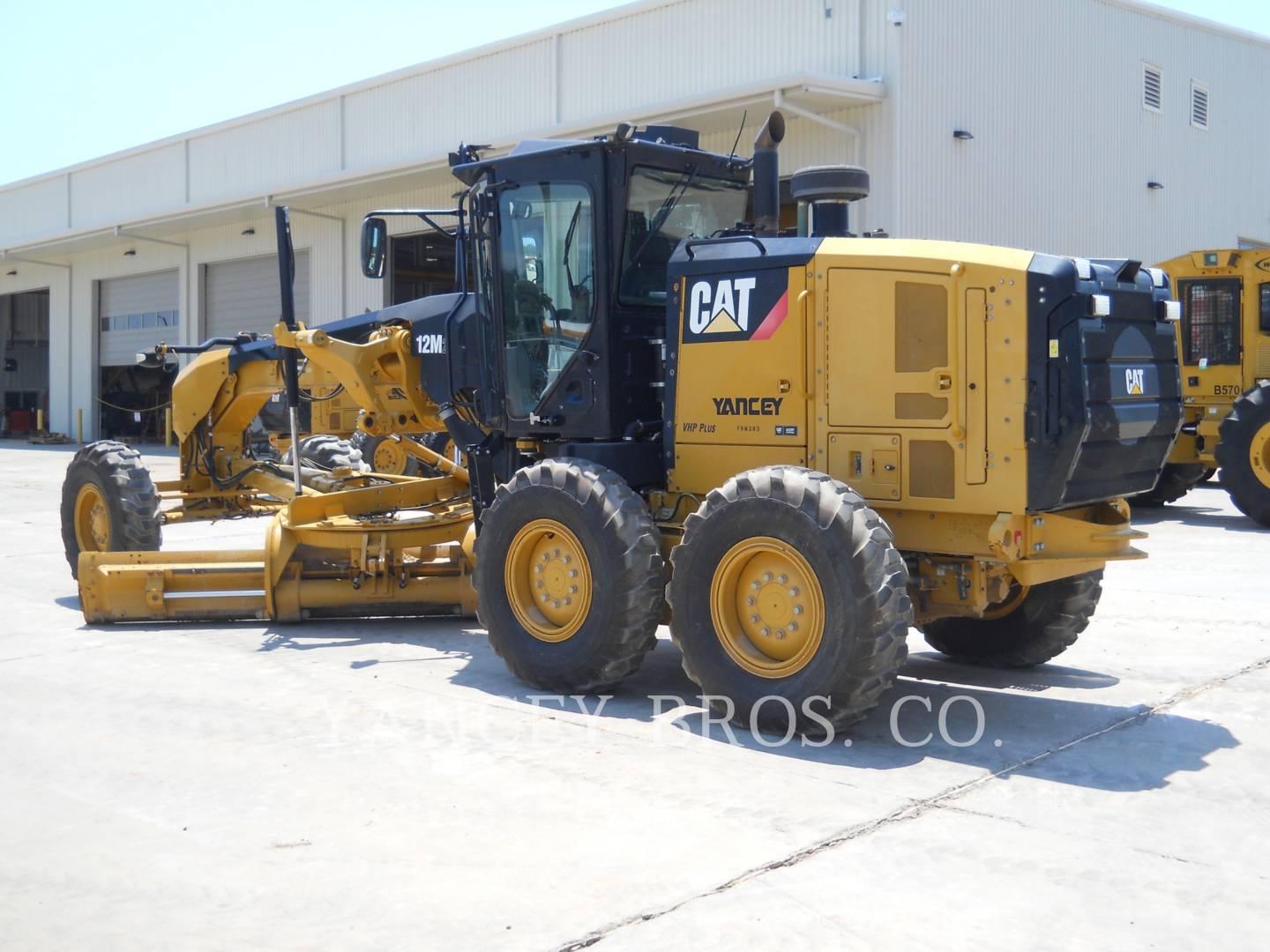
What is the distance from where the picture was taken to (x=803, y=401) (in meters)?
6.56

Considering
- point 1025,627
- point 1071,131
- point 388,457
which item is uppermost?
point 1071,131

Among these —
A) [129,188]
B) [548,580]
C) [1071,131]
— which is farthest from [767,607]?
[129,188]

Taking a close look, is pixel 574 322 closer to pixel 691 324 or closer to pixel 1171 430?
pixel 691 324

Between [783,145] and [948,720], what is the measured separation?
14605 mm

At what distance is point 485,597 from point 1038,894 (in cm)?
367

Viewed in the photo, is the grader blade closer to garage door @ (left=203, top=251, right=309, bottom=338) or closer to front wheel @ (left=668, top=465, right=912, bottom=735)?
front wheel @ (left=668, top=465, right=912, bottom=735)

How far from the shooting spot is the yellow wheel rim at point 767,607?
19.6 feet

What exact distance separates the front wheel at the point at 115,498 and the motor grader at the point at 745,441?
1.19m

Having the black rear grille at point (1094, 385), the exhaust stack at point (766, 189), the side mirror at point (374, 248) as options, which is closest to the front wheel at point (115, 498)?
the side mirror at point (374, 248)

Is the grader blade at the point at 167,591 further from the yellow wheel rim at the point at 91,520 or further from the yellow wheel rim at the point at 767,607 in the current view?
the yellow wheel rim at the point at 767,607

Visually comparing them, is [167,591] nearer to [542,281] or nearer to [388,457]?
[542,281]

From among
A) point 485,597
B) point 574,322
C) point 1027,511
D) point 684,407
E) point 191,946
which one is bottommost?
point 191,946

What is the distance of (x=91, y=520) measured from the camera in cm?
1077

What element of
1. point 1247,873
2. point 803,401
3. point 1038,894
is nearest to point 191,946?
point 1038,894
